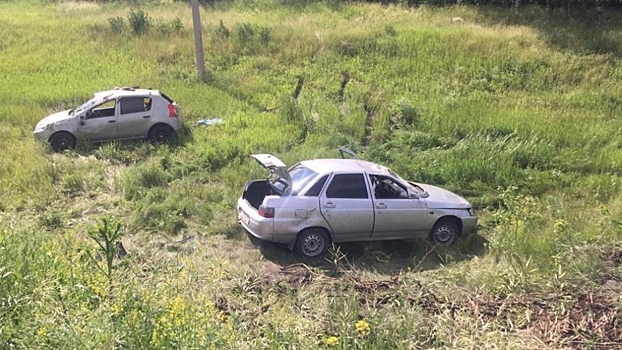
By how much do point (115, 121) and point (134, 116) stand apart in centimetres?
51

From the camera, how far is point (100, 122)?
14.5m

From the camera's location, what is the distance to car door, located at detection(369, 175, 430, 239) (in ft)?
30.8

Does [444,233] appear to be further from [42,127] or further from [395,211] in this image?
[42,127]

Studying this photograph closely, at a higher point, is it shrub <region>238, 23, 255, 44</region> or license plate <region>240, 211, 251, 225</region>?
shrub <region>238, 23, 255, 44</region>

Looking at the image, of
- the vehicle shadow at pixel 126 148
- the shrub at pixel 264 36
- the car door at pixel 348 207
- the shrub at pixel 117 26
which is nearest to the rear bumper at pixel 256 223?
the car door at pixel 348 207

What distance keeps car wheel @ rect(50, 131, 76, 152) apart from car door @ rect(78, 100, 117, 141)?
27cm

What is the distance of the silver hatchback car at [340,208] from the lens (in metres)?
9.01

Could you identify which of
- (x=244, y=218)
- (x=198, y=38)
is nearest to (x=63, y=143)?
(x=244, y=218)

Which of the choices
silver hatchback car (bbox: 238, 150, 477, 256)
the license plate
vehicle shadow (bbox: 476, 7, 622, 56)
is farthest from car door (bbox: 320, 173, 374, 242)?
vehicle shadow (bbox: 476, 7, 622, 56)

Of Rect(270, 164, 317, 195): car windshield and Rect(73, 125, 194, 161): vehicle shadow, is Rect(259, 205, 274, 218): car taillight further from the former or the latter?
Rect(73, 125, 194, 161): vehicle shadow

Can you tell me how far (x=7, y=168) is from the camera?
11969mm

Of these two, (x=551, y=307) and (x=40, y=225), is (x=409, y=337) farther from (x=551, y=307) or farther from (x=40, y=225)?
(x=40, y=225)

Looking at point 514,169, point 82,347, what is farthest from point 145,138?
point 82,347

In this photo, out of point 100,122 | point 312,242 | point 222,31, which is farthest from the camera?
point 222,31
